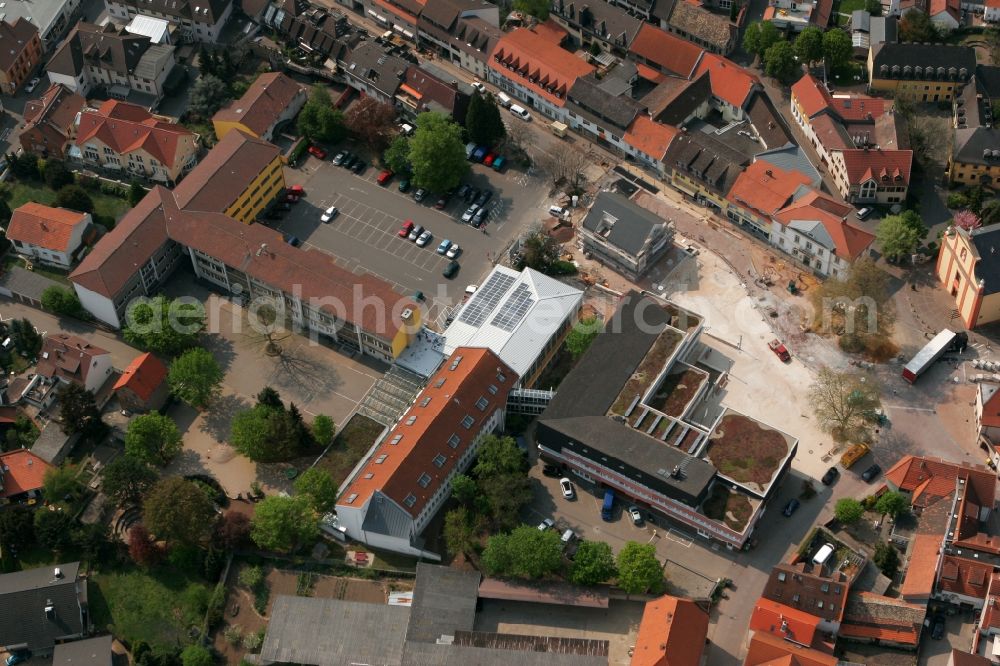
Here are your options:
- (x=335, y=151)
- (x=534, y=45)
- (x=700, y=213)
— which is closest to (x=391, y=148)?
(x=335, y=151)

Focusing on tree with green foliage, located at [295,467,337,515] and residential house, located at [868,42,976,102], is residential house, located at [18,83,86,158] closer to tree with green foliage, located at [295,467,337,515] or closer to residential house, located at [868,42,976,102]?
tree with green foliage, located at [295,467,337,515]

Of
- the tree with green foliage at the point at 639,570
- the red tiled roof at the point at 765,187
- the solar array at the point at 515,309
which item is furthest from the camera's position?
the red tiled roof at the point at 765,187

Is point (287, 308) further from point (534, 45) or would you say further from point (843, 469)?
point (843, 469)

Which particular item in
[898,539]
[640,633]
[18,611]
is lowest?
[18,611]

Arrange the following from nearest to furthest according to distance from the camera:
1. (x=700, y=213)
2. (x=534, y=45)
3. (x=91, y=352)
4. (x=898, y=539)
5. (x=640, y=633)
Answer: (x=640, y=633) → (x=898, y=539) → (x=91, y=352) → (x=700, y=213) → (x=534, y=45)

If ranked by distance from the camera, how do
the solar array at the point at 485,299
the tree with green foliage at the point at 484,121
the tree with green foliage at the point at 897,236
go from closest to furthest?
the solar array at the point at 485,299 < the tree with green foliage at the point at 897,236 < the tree with green foliage at the point at 484,121

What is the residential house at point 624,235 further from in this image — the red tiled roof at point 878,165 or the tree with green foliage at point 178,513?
the tree with green foliage at point 178,513

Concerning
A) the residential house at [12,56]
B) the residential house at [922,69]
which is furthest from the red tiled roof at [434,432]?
the residential house at [12,56]
